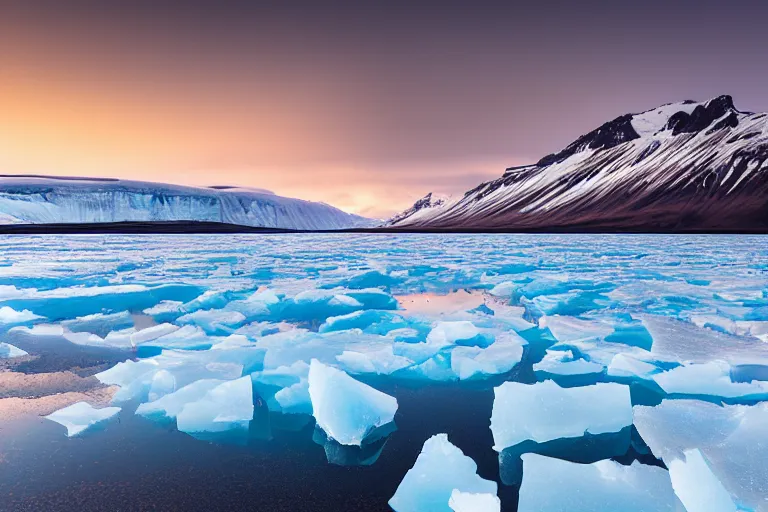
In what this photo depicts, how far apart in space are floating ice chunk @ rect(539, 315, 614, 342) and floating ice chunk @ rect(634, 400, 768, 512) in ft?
7.55

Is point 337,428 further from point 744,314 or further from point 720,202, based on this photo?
point 720,202

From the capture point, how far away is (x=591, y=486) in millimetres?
2279

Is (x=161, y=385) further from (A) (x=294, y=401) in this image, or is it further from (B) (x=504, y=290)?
(B) (x=504, y=290)

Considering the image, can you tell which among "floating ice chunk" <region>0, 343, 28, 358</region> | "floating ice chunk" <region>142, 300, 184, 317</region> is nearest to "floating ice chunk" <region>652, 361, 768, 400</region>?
"floating ice chunk" <region>0, 343, 28, 358</region>

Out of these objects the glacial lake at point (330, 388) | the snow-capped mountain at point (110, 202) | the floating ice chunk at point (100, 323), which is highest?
the snow-capped mountain at point (110, 202)

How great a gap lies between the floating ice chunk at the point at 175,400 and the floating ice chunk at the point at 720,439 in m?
2.95

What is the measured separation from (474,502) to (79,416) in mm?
2699

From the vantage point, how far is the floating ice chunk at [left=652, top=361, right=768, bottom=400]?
12.1 feet

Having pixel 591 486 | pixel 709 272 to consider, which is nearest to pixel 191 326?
pixel 591 486

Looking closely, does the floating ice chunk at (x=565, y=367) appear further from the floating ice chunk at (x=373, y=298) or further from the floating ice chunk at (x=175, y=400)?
the floating ice chunk at (x=373, y=298)

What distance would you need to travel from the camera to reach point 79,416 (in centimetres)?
327

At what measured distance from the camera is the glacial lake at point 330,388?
99.3 inches

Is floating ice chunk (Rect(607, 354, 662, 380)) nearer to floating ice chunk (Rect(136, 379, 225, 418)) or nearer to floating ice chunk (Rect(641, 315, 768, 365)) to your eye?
floating ice chunk (Rect(641, 315, 768, 365))

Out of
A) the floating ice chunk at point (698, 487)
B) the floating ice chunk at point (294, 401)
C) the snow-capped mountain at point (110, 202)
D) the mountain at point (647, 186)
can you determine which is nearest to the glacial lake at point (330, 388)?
the floating ice chunk at point (294, 401)
